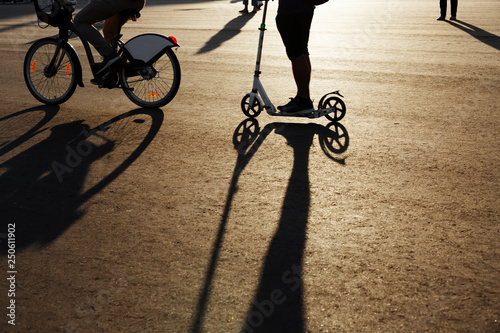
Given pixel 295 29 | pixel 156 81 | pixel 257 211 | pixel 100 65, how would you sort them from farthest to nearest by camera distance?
pixel 156 81
pixel 100 65
pixel 295 29
pixel 257 211

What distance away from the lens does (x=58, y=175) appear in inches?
193

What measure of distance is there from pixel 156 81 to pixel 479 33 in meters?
7.76

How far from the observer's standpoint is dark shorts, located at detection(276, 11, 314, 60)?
223 inches

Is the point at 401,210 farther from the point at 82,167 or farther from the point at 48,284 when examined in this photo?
the point at 82,167

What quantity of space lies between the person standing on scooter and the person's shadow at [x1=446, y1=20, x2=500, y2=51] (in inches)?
223

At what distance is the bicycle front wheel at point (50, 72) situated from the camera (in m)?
6.77

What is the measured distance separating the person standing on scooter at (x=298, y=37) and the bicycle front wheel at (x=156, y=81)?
1.35 m

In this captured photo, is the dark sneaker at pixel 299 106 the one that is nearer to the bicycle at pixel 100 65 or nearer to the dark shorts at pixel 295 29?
the dark shorts at pixel 295 29

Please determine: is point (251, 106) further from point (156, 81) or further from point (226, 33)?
point (226, 33)

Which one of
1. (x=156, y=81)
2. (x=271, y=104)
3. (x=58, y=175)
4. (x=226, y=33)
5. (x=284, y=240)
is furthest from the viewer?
(x=226, y=33)

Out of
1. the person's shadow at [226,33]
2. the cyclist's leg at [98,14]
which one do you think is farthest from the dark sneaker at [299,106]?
the person's shadow at [226,33]

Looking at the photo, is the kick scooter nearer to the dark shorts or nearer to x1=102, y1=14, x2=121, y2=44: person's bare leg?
the dark shorts

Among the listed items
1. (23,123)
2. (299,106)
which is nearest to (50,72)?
(23,123)

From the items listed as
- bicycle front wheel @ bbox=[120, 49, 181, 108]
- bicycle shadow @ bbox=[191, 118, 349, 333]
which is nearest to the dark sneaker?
bicycle shadow @ bbox=[191, 118, 349, 333]
